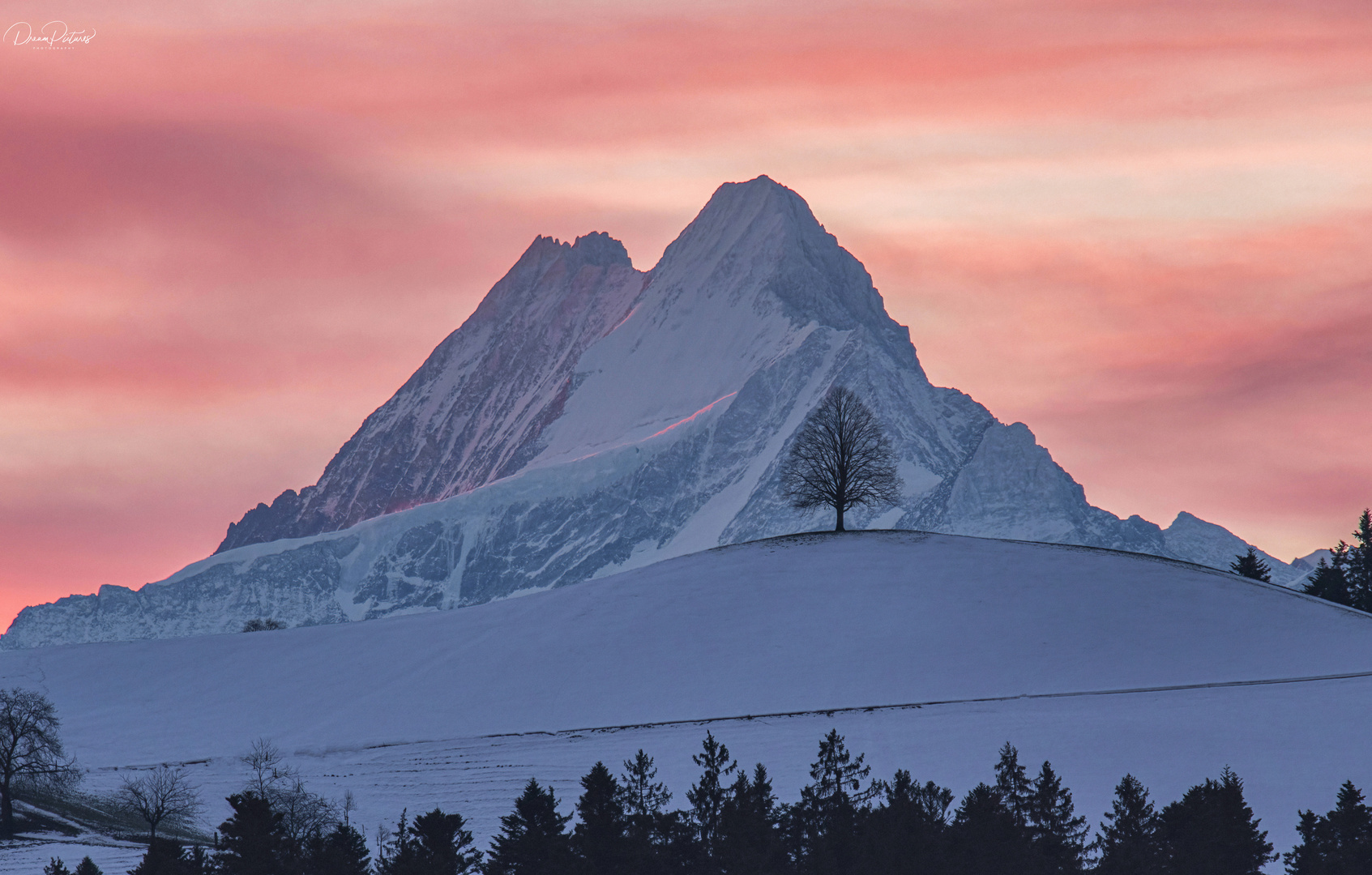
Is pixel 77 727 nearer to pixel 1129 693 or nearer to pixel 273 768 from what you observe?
pixel 273 768

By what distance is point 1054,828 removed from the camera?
201 feet

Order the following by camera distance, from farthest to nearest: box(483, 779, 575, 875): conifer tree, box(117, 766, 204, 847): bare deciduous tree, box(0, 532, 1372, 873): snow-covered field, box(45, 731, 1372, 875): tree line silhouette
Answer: box(0, 532, 1372, 873): snow-covered field < box(117, 766, 204, 847): bare deciduous tree < box(483, 779, 575, 875): conifer tree < box(45, 731, 1372, 875): tree line silhouette

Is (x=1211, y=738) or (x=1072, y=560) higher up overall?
(x=1072, y=560)

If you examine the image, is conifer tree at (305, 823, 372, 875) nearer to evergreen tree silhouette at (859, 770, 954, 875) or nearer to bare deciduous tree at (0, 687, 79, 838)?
evergreen tree silhouette at (859, 770, 954, 875)

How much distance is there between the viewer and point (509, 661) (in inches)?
4050

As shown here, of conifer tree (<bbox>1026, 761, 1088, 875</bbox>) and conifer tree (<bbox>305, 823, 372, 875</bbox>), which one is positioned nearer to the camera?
conifer tree (<bbox>305, 823, 372, 875</bbox>)

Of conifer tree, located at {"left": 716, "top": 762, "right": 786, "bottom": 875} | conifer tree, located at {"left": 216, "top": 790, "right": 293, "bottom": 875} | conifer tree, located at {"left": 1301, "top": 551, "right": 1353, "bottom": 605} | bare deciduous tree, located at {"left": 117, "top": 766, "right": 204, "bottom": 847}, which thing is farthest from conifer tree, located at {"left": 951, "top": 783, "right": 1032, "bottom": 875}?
conifer tree, located at {"left": 1301, "top": 551, "right": 1353, "bottom": 605}

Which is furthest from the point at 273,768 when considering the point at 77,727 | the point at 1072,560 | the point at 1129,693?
the point at 1072,560

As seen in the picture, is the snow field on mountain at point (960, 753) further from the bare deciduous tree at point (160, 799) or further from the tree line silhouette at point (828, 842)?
the tree line silhouette at point (828, 842)

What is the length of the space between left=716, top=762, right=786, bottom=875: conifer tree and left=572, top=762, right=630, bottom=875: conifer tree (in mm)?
3481

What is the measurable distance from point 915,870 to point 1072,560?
60.2 meters

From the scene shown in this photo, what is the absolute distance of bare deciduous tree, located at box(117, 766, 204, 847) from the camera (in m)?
76.5

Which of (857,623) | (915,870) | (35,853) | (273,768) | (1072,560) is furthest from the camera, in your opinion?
(1072,560)

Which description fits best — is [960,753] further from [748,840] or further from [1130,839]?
[748,840]
